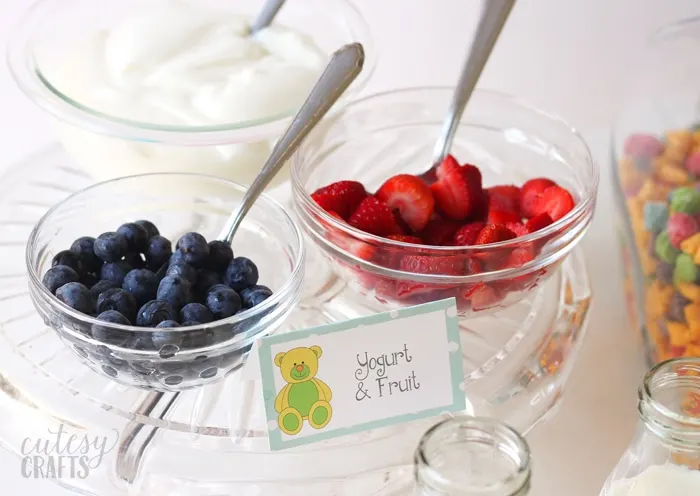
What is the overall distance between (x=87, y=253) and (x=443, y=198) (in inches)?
16.4

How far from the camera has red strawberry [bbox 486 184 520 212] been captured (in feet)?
3.66

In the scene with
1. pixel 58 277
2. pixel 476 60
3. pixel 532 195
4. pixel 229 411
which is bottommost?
pixel 229 411

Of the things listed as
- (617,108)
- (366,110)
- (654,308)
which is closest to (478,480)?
(654,308)

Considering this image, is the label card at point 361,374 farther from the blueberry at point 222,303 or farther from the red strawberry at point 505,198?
the red strawberry at point 505,198

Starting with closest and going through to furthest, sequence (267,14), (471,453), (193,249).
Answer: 1. (471,453)
2. (193,249)
3. (267,14)

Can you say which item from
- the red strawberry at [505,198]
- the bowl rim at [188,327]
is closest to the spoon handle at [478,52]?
the red strawberry at [505,198]

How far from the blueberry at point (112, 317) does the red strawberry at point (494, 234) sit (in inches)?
15.2

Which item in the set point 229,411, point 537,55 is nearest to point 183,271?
point 229,411

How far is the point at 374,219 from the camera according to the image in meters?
1.00

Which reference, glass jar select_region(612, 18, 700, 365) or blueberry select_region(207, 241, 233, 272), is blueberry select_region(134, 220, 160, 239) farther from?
glass jar select_region(612, 18, 700, 365)

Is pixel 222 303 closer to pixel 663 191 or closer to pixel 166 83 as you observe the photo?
pixel 166 83

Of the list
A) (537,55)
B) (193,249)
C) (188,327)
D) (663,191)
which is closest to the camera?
(188,327)

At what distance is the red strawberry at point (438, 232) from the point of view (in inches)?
41.4

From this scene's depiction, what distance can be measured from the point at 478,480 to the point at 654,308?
0.50 m
